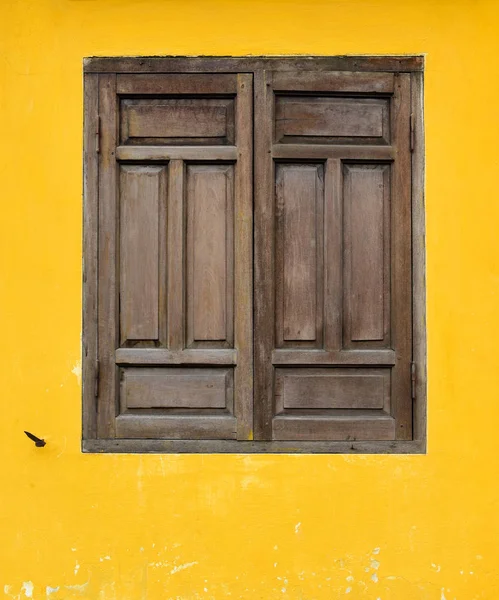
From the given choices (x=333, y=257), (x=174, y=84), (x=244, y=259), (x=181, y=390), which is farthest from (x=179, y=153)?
(x=181, y=390)

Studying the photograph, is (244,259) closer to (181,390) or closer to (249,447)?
(181,390)

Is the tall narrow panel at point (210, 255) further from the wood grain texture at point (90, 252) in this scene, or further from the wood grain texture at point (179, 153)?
the wood grain texture at point (90, 252)

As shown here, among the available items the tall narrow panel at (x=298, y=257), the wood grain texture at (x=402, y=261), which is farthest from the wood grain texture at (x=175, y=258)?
the wood grain texture at (x=402, y=261)

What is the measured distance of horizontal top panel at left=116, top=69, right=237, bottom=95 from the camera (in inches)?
131

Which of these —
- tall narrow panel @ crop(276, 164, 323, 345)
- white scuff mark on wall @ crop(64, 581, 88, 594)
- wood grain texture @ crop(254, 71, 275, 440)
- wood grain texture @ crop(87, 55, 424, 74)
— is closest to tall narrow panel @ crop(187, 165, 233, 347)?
wood grain texture @ crop(254, 71, 275, 440)

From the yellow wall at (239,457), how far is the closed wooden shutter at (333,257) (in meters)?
0.15

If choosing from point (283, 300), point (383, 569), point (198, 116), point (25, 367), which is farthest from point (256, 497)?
point (198, 116)

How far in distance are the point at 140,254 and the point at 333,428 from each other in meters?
1.29

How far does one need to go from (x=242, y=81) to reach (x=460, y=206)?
125cm

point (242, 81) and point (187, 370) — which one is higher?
point (242, 81)

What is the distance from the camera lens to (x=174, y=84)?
10.9ft

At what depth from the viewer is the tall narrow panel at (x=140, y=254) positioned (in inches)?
131

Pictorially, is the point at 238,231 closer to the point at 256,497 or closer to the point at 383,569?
the point at 256,497

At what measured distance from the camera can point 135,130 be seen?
3.35 metres
